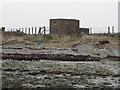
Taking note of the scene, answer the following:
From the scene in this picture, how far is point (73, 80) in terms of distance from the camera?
343 centimetres

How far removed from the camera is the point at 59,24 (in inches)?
895

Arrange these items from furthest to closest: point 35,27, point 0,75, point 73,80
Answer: point 35,27 → point 0,75 → point 73,80

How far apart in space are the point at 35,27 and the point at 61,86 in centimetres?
2856

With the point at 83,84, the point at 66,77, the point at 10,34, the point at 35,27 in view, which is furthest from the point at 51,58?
the point at 35,27

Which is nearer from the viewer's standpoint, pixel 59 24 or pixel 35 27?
pixel 59 24

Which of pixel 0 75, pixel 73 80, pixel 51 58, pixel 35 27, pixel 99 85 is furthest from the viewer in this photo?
pixel 35 27

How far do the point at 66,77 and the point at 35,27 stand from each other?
91.9 ft

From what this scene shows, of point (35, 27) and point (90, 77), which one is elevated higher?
point (35, 27)

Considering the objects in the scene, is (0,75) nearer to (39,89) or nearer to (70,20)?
(39,89)

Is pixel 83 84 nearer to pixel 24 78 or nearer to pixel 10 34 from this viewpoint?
pixel 24 78

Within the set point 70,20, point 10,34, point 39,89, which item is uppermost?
point 70,20

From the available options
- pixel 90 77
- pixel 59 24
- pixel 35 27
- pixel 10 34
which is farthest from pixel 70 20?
pixel 90 77

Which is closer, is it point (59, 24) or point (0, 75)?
point (0, 75)

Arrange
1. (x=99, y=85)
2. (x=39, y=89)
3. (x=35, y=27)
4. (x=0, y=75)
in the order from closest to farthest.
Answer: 1. (x=39, y=89)
2. (x=99, y=85)
3. (x=0, y=75)
4. (x=35, y=27)
